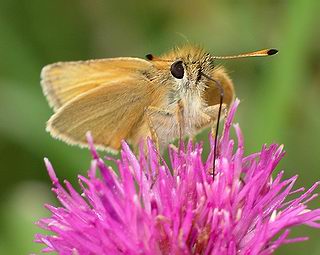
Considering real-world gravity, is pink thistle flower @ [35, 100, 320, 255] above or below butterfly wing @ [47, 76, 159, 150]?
below

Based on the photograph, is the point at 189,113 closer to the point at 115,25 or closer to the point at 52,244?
the point at 52,244

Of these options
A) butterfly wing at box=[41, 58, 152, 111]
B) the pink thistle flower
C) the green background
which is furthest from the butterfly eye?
the green background

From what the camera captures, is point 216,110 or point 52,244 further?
point 216,110

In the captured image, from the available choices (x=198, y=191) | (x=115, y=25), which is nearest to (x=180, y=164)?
(x=198, y=191)

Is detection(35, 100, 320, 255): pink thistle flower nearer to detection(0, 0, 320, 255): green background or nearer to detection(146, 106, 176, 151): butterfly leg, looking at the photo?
detection(146, 106, 176, 151): butterfly leg

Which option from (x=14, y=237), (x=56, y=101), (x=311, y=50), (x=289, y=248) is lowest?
(x=289, y=248)

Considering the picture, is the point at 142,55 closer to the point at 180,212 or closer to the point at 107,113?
the point at 107,113
